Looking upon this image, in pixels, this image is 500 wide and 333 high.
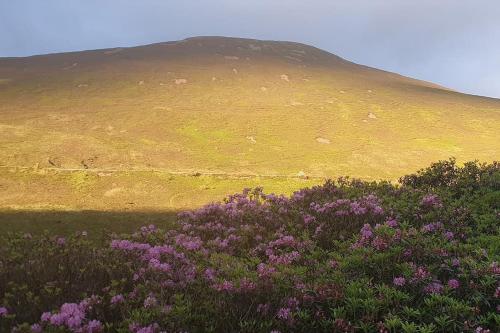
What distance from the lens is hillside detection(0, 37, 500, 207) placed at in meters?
18.0

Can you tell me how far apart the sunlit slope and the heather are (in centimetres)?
1022

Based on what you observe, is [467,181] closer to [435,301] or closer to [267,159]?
[435,301]

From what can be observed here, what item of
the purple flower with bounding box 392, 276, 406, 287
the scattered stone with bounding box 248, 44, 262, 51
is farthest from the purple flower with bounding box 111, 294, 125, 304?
the scattered stone with bounding box 248, 44, 262, 51

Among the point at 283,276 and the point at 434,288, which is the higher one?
the point at 434,288

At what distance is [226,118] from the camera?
25.9 meters

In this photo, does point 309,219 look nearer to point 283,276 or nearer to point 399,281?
point 283,276

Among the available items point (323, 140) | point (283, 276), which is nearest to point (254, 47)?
point (323, 140)

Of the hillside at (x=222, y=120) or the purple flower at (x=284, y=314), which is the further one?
the hillside at (x=222, y=120)

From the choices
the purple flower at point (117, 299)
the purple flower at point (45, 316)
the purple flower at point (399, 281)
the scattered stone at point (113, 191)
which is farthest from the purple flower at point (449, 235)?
the scattered stone at point (113, 191)

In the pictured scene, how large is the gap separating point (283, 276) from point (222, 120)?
21034 millimetres

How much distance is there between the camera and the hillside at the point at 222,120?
18031mm

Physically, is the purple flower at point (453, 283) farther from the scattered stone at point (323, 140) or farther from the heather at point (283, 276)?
the scattered stone at point (323, 140)

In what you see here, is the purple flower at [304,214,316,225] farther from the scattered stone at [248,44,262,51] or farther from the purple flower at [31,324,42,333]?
the scattered stone at [248,44,262,51]

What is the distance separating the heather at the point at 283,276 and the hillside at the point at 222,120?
7.23 m
